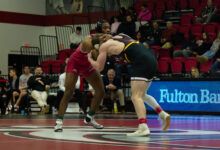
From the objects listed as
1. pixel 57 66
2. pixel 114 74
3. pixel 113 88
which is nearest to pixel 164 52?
pixel 114 74

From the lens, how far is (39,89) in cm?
1412

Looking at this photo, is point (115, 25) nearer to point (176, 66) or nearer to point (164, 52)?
point (164, 52)

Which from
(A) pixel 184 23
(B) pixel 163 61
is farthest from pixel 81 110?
(A) pixel 184 23

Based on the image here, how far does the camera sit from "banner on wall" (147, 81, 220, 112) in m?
11.8

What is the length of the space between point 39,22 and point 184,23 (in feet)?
26.7

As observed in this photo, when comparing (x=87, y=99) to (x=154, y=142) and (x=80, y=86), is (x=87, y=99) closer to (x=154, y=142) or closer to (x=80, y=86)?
(x=80, y=86)

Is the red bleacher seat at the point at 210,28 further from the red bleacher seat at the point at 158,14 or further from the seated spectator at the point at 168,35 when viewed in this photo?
the red bleacher seat at the point at 158,14

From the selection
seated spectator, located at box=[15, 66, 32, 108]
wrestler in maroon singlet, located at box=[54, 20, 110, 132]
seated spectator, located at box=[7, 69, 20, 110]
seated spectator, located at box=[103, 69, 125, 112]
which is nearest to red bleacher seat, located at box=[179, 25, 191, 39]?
seated spectator, located at box=[103, 69, 125, 112]

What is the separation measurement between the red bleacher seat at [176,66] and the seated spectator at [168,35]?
1.16 meters

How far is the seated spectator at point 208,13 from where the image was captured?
15.5 m

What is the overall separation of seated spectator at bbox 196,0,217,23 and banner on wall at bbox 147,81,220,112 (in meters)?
4.06

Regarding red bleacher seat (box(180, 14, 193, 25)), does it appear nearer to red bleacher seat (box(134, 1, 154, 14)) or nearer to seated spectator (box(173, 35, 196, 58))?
seated spectator (box(173, 35, 196, 58))

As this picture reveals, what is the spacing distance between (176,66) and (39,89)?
13.6 feet

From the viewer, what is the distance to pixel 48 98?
15.0 m
